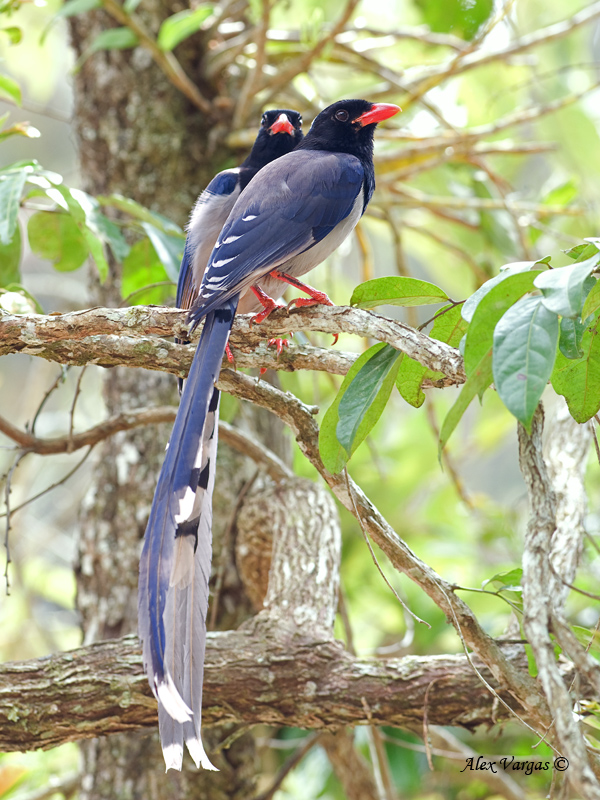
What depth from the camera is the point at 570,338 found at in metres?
1.12

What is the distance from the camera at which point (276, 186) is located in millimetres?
2016

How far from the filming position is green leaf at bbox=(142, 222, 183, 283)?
2035mm

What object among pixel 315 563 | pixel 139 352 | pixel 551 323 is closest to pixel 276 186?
pixel 139 352

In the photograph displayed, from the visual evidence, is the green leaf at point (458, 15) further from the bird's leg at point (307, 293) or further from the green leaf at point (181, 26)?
the bird's leg at point (307, 293)

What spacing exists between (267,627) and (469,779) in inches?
72.1

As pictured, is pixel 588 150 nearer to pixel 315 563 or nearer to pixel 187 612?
pixel 315 563

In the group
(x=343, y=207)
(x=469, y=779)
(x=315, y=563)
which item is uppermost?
(x=343, y=207)

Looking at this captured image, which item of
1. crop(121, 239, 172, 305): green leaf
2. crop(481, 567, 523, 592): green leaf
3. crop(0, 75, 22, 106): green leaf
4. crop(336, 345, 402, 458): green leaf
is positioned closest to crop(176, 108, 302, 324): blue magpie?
crop(121, 239, 172, 305): green leaf

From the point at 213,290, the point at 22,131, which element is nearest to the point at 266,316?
the point at 213,290

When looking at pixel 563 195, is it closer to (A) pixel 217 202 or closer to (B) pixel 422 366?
(A) pixel 217 202

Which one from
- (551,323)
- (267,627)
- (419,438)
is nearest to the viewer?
(551,323)

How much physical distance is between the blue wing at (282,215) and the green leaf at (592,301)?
803 millimetres

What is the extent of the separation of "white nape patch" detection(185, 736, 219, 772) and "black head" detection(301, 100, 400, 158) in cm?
170

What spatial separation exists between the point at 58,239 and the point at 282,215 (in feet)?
2.74
